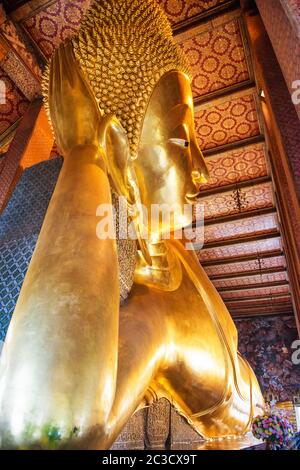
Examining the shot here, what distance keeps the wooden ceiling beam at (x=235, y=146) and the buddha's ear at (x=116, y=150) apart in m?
3.68

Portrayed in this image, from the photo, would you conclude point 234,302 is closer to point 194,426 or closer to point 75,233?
point 194,426

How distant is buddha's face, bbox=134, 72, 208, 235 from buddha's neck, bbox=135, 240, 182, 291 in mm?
83

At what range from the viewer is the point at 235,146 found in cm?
422

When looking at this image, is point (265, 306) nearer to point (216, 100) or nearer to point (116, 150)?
point (216, 100)

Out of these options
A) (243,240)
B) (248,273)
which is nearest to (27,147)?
(243,240)

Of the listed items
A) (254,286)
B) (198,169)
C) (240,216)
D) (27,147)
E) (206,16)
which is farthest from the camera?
(254,286)

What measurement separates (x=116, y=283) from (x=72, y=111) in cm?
42

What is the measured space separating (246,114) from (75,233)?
3876 mm

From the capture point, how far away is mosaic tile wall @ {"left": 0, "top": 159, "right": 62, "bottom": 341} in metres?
0.68

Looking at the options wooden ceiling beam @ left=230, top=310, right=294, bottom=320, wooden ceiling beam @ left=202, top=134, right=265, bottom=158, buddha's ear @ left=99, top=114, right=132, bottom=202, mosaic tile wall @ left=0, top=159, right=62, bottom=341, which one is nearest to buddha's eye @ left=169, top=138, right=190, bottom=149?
buddha's ear @ left=99, top=114, right=132, bottom=202

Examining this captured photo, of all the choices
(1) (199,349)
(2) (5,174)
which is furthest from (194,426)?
(2) (5,174)

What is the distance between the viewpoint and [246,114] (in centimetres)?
391

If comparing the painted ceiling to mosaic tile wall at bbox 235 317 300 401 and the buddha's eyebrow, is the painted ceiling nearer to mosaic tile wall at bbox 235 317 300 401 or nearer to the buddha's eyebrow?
mosaic tile wall at bbox 235 317 300 401

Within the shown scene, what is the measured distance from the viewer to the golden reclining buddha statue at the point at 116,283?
0.38m
